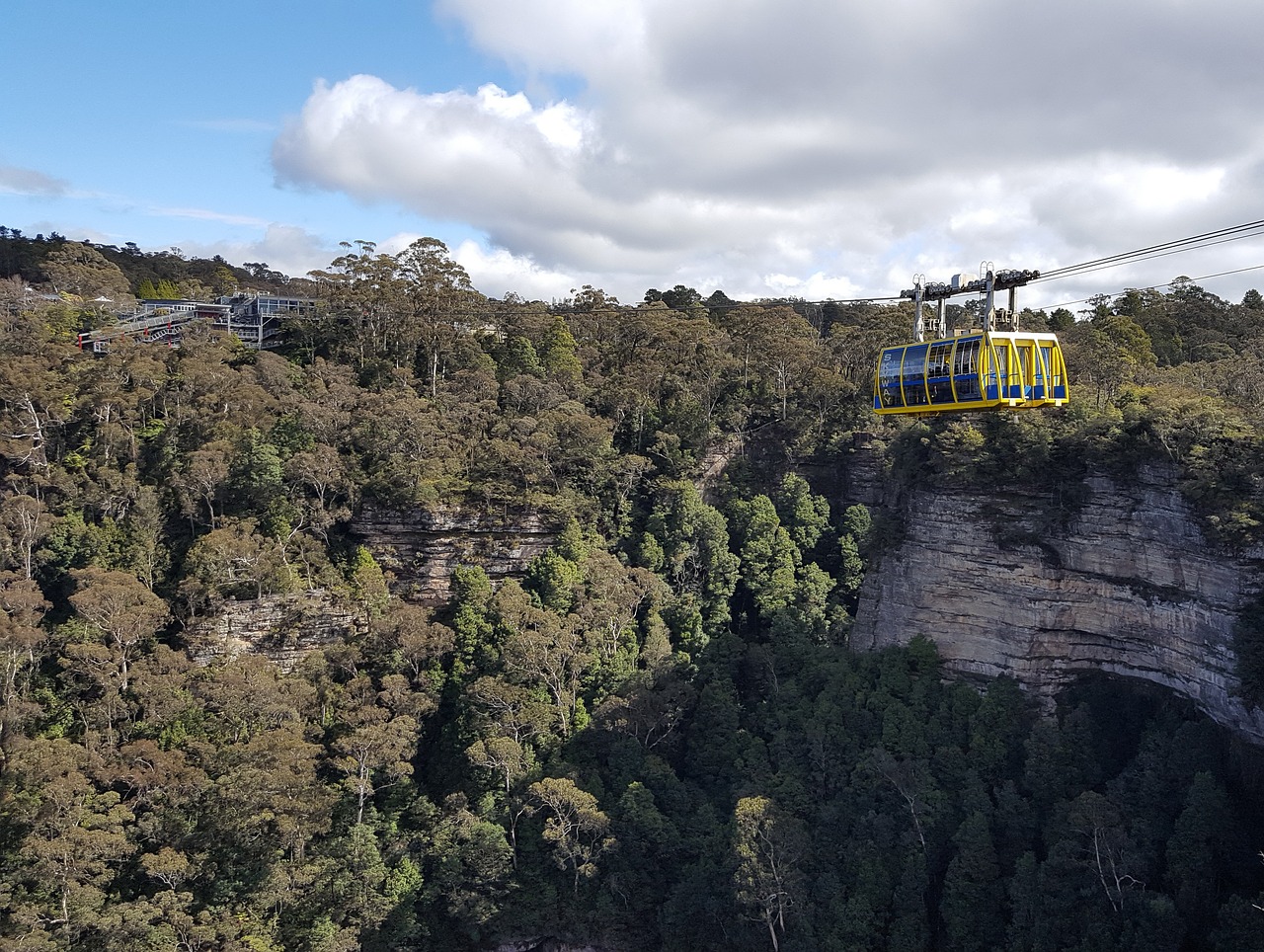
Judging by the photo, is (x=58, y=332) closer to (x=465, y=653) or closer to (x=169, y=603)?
(x=169, y=603)

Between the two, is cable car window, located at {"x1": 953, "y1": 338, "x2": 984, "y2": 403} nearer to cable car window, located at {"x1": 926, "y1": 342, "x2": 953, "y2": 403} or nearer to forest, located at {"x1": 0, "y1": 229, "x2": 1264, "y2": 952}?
cable car window, located at {"x1": 926, "y1": 342, "x2": 953, "y2": 403}

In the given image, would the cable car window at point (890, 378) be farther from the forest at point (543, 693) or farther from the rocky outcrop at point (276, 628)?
the rocky outcrop at point (276, 628)

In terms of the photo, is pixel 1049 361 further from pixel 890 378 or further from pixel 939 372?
pixel 890 378

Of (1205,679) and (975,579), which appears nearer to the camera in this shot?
(1205,679)

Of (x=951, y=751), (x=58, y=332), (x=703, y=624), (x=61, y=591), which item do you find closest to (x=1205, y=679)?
(x=951, y=751)

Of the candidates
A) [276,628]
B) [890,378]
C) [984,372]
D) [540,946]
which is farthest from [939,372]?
[276,628]

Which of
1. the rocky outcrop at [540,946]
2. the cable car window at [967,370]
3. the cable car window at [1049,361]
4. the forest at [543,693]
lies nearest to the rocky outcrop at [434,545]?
the forest at [543,693]
